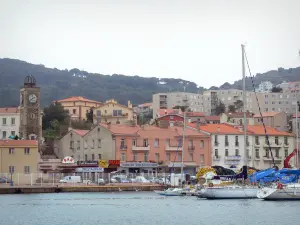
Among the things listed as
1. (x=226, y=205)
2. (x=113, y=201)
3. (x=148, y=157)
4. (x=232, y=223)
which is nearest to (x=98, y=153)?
(x=148, y=157)

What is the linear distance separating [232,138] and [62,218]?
56945 mm

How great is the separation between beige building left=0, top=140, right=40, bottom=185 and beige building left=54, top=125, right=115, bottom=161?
1194cm

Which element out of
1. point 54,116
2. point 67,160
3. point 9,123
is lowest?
point 67,160

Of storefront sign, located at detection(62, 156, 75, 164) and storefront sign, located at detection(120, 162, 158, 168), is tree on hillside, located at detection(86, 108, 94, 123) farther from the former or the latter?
storefront sign, located at detection(120, 162, 158, 168)

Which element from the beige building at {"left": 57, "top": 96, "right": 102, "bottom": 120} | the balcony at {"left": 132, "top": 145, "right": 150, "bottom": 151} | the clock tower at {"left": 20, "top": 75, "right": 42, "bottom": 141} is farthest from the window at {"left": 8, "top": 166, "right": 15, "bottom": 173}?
the beige building at {"left": 57, "top": 96, "right": 102, "bottom": 120}

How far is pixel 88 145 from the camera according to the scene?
363 ft

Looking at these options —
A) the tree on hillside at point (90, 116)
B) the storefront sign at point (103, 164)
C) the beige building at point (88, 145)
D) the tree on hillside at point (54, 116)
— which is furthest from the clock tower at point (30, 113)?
the tree on hillside at point (90, 116)

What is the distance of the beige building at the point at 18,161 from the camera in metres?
98.5

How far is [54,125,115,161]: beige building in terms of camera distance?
4227 inches

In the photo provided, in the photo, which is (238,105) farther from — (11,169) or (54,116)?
(11,169)

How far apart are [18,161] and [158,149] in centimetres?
2117

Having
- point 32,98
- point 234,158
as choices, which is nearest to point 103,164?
point 32,98

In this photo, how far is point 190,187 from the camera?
8638 centimetres

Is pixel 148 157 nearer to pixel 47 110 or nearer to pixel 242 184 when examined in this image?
pixel 242 184
